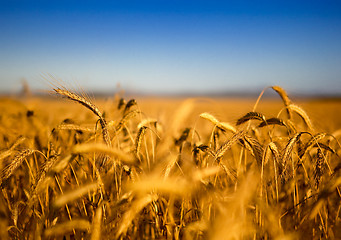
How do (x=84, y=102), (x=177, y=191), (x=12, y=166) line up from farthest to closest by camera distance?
1. (x=84, y=102)
2. (x=12, y=166)
3. (x=177, y=191)

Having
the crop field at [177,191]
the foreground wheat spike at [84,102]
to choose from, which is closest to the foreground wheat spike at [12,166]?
the crop field at [177,191]

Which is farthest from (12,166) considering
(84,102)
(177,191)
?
(177,191)

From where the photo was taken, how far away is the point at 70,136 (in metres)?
2.48

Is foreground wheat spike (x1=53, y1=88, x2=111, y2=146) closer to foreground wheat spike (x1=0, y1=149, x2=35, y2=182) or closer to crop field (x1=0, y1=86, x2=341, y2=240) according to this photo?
crop field (x1=0, y1=86, x2=341, y2=240)

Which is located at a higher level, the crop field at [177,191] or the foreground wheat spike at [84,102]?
the foreground wheat spike at [84,102]

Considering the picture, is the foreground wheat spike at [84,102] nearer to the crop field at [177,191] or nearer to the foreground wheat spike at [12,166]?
the crop field at [177,191]

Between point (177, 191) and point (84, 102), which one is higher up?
point (84, 102)

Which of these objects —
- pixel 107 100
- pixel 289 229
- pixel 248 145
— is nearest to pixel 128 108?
pixel 248 145

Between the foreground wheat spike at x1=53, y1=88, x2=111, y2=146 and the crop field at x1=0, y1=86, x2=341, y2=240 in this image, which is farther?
the foreground wheat spike at x1=53, y1=88, x2=111, y2=146

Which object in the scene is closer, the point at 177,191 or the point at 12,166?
the point at 177,191

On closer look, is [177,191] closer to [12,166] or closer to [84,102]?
[84,102]

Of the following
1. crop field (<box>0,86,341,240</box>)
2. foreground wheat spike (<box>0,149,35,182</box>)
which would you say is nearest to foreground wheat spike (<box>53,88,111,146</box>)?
crop field (<box>0,86,341,240</box>)

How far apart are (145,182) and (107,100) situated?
3.02m

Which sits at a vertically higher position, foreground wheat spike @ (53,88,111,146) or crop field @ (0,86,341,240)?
foreground wheat spike @ (53,88,111,146)
